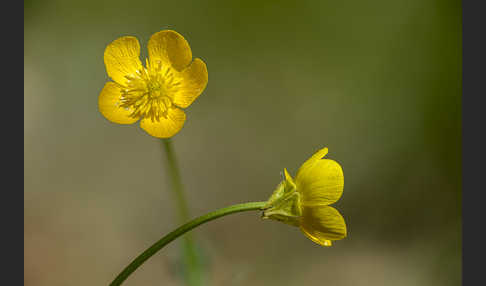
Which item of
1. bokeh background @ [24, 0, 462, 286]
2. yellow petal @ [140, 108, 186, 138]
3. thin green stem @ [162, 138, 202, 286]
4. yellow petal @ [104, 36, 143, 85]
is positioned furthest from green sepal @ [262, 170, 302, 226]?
bokeh background @ [24, 0, 462, 286]

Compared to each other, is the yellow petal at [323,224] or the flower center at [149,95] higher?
the flower center at [149,95]

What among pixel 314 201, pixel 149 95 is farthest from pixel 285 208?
pixel 149 95

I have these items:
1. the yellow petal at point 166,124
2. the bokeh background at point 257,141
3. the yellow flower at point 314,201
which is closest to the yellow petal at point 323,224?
the yellow flower at point 314,201

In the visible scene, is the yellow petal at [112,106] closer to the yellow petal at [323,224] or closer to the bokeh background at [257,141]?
the yellow petal at [323,224]

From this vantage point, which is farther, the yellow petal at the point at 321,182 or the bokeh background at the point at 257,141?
the bokeh background at the point at 257,141

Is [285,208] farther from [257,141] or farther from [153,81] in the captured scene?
[257,141]
